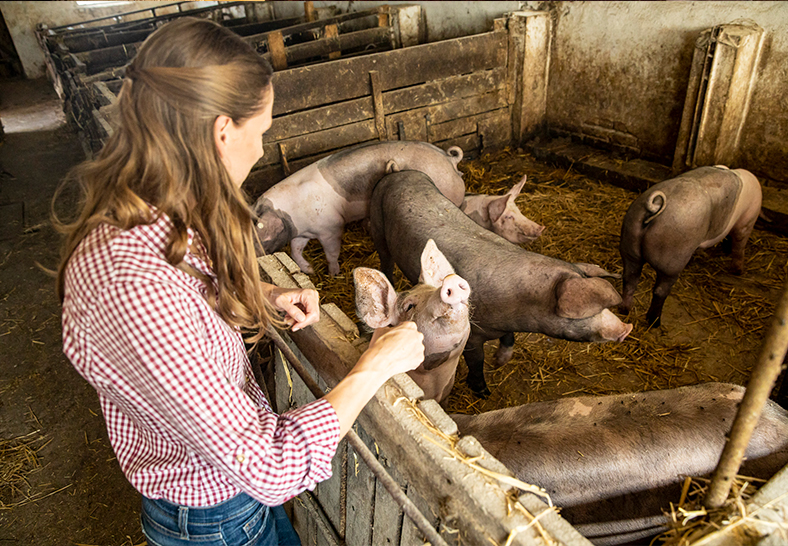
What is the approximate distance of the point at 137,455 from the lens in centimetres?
122

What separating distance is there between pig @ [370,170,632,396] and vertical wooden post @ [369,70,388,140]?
1.97 metres

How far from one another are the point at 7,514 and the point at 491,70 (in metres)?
5.49

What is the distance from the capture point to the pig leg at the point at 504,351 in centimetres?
340

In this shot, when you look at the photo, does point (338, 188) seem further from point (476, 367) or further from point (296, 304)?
point (296, 304)

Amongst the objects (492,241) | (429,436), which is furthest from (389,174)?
(429,436)

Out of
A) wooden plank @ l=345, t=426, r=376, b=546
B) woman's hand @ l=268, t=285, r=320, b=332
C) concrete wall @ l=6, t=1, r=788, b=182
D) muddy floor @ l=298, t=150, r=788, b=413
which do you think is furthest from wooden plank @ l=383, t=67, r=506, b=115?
wooden plank @ l=345, t=426, r=376, b=546

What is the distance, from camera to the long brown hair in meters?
1.00

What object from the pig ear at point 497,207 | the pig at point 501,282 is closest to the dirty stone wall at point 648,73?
the pig ear at point 497,207

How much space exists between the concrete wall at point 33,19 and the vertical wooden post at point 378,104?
35.4 feet

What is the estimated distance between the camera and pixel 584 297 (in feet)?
8.31

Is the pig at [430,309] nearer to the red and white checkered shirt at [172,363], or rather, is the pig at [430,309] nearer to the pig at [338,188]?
the red and white checkered shirt at [172,363]

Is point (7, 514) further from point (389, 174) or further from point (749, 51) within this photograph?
point (749, 51)

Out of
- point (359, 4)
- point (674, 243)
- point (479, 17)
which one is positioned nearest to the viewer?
point (674, 243)

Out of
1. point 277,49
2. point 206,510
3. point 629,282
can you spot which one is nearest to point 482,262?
point 629,282
